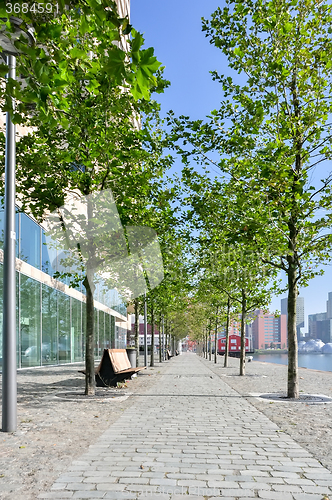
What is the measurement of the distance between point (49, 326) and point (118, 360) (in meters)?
13.9

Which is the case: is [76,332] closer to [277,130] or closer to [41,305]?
[41,305]

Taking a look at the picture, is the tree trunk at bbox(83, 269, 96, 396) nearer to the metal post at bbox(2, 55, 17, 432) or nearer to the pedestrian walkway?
the pedestrian walkway

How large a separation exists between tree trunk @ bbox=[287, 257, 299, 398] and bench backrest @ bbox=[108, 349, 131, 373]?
4.98 meters

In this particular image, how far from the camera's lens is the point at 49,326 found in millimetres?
27516

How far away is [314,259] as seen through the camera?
41.7 ft

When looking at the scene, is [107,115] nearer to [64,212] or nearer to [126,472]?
[64,212]

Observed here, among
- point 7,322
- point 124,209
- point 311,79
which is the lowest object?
point 7,322

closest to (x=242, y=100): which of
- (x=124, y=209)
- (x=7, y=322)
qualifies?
(x=124, y=209)

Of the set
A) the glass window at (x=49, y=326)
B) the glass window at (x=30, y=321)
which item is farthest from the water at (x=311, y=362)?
the glass window at (x=30, y=321)

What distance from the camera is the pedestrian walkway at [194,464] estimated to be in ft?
14.4

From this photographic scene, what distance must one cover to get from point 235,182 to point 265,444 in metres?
6.87

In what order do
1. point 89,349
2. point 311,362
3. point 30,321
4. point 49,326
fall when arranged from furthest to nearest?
point 311,362 → point 49,326 → point 30,321 → point 89,349

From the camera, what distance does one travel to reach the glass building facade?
22.7 m

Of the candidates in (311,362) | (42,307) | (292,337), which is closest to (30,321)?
(42,307)
